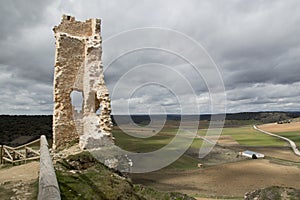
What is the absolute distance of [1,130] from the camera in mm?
30906

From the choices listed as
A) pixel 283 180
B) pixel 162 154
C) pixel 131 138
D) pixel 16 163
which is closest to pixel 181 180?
pixel 283 180

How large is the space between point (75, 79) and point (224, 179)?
20.3 m

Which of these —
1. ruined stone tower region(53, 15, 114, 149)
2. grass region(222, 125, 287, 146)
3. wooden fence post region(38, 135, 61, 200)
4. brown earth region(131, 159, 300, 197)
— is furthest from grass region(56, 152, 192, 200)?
grass region(222, 125, 287, 146)

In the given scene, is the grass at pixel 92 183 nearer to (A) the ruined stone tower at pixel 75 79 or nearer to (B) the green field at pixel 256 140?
(A) the ruined stone tower at pixel 75 79

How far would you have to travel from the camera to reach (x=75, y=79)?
12.6 meters

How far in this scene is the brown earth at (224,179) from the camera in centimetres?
2312

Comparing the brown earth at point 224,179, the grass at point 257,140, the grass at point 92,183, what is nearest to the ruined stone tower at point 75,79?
the grass at point 92,183

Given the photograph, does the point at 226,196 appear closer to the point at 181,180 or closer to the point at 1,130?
the point at 181,180

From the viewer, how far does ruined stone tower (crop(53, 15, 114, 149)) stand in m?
12.1

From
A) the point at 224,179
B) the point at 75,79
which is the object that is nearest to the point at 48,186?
the point at 75,79

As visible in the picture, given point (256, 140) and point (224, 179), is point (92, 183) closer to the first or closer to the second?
point (224, 179)

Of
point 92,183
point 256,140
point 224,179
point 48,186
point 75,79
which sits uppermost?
point 75,79

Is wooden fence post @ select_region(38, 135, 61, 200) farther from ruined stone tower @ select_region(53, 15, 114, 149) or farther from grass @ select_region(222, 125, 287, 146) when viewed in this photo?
grass @ select_region(222, 125, 287, 146)

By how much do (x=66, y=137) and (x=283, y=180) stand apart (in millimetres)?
22617
